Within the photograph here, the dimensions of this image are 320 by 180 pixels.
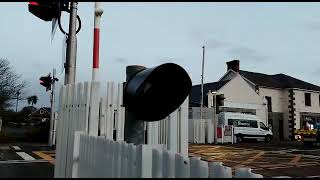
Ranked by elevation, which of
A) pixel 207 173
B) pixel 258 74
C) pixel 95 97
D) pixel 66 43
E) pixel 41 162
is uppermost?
pixel 258 74

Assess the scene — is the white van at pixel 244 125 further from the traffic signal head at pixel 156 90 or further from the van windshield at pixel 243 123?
the traffic signal head at pixel 156 90

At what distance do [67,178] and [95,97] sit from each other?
1185mm

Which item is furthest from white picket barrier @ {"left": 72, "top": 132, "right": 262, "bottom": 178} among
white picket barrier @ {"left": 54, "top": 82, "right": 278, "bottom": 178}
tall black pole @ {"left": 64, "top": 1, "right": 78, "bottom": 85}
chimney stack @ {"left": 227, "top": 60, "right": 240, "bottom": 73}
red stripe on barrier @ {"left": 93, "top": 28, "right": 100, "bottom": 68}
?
chimney stack @ {"left": 227, "top": 60, "right": 240, "bottom": 73}

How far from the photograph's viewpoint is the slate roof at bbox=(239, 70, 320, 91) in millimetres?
41625

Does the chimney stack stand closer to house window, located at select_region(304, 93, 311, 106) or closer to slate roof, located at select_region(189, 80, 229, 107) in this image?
slate roof, located at select_region(189, 80, 229, 107)

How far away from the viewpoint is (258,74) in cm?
4344

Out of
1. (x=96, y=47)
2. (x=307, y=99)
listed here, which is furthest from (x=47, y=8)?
(x=307, y=99)

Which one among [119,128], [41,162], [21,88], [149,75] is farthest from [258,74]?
[149,75]

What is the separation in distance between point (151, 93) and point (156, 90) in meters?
0.07

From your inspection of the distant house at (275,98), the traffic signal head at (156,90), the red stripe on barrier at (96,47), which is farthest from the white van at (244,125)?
the traffic signal head at (156,90)

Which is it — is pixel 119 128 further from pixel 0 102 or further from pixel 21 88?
pixel 21 88

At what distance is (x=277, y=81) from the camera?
1724 inches

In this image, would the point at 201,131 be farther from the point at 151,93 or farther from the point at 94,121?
the point at 151,93

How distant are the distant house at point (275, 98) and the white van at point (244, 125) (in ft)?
23.9
